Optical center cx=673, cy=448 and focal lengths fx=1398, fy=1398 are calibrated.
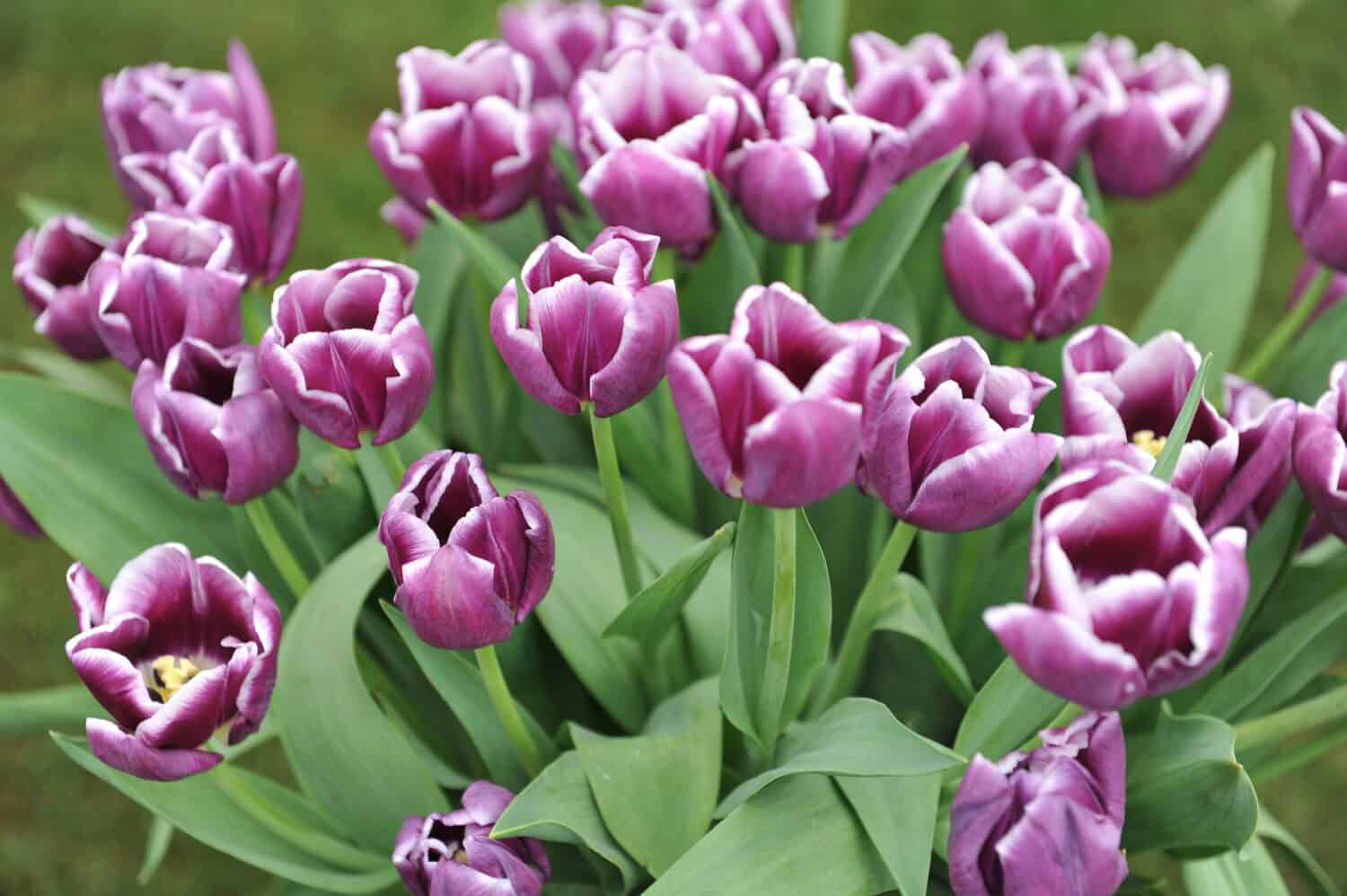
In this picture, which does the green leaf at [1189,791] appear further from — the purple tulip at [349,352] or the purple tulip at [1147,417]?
the purple tulip at [349,352]

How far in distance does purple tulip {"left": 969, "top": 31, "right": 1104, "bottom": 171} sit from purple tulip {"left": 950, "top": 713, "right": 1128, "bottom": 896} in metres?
0.36

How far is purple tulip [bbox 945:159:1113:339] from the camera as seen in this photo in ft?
2.03

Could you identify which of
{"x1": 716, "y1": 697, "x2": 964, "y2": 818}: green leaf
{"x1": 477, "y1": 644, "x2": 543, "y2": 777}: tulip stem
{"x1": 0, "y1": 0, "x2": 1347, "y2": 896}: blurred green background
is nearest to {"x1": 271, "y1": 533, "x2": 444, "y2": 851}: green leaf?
{"x1": 477, "y1": 644, "x2": 543, "y2": 777}: tulip stem

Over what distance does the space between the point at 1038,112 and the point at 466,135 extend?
30cm

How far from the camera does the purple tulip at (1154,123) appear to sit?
740 mm

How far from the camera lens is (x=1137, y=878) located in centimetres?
62

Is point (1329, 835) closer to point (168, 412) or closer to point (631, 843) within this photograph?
point (631, 843)

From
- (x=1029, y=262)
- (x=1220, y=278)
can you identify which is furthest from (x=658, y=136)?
(x=1220, y=278)

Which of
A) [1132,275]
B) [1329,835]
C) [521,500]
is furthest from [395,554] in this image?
[1132,275]

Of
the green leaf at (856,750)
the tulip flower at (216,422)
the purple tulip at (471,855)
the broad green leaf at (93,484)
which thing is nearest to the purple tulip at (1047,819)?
the green leaf at (856,750)

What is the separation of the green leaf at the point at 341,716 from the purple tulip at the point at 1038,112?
0.40 m

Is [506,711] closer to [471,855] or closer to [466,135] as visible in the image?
[471,855]

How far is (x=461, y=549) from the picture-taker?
47cm

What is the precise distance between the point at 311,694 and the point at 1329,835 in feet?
3.24
